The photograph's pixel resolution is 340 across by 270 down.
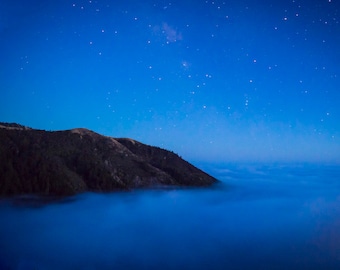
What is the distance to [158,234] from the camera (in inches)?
1682

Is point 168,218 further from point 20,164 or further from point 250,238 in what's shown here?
point 20,164

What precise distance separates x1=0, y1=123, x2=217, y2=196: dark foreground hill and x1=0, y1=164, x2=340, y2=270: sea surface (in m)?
4.64

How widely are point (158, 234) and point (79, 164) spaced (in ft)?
122

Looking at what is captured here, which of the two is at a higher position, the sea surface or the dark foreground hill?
the dark foreground hill

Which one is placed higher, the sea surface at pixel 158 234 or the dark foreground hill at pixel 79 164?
the dark foreground hill at pixel 79 164

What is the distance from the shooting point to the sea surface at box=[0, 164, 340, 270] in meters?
30.2

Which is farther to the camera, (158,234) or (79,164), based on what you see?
(79,164)

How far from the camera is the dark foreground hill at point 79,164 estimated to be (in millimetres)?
61750

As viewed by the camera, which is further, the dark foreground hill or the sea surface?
the dark foreground hill

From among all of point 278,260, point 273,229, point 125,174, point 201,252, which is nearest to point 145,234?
point 201,252

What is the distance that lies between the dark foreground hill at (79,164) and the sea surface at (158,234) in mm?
4639

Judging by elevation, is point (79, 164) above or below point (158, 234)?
above

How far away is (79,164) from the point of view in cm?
7206

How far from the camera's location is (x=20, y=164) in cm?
6191
